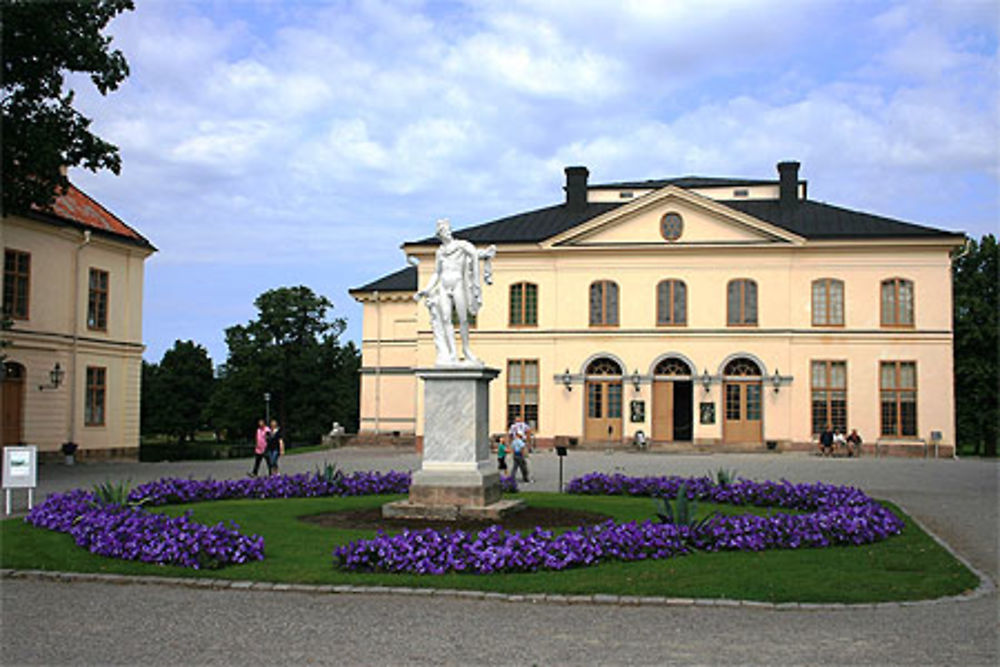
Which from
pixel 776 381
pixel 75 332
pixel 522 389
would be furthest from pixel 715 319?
pixel 75 332

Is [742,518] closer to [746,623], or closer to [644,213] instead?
[746,623]

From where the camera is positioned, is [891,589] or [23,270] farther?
[23,270]

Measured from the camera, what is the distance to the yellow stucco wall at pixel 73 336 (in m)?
30.2

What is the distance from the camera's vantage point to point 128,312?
34.8 metres

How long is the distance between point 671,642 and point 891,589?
9.97 ft

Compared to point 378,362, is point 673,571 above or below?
below

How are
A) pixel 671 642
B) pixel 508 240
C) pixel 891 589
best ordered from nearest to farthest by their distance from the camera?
1. pixel 671 642
2. pixel 891 589
3. pixel 508 240

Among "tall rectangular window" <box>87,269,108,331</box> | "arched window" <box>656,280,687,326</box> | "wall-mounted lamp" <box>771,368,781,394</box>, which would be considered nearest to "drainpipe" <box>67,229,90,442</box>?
"tall rectangular window" <box>87,269,108,331</box>

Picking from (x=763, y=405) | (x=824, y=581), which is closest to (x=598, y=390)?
(x=763, y=405)

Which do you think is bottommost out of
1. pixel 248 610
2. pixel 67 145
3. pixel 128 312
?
pixel 248 610

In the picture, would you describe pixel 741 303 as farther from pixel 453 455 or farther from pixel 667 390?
pixel 453 455

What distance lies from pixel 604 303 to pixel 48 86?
24.9 metres

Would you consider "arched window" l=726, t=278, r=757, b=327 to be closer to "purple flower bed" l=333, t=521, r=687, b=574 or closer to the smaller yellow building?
the smaller yellow building

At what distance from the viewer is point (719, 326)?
4181cm
